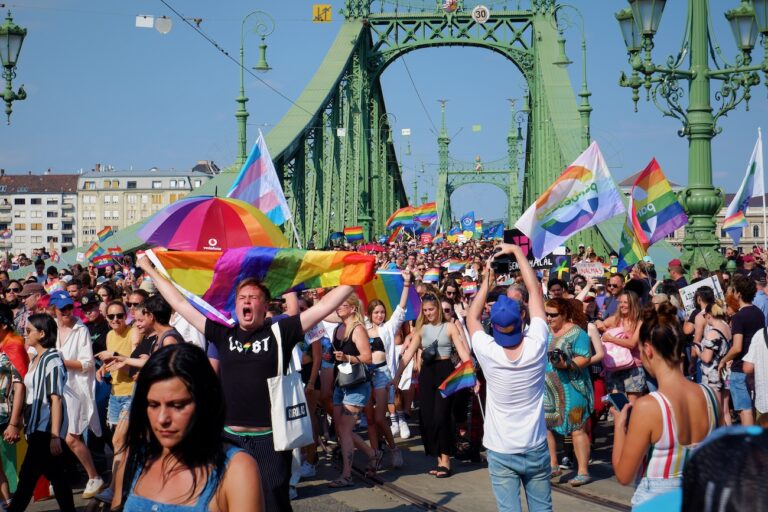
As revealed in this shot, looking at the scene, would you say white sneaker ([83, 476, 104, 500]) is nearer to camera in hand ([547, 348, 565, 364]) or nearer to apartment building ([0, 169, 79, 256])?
camera in hand ([547, 348, 565, 364])

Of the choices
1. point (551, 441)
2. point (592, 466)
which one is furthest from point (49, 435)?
point (592, 466)

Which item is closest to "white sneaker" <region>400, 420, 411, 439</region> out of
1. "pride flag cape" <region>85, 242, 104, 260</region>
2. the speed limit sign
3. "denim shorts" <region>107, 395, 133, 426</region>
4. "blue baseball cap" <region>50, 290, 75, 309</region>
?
"denim shorts" <region>107, 395, 133, 426</region>

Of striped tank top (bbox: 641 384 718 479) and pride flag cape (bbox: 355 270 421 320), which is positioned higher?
pride flag cape (bbox: 355 270 421 320)

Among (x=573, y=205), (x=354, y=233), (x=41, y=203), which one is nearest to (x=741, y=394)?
(x=573, y=205)

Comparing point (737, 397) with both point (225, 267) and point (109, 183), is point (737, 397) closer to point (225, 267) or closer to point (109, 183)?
point (225, 267)

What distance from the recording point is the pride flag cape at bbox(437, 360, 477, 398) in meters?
9.23

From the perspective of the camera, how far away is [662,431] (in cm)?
391

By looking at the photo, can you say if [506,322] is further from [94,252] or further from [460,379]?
[94,252]

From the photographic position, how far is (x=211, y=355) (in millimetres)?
6340

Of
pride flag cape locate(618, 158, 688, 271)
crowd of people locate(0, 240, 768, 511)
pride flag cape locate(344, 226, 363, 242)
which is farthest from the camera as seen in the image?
pride flag cape locate(344, 226, 363, 242)

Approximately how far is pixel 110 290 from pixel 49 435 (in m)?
4.30

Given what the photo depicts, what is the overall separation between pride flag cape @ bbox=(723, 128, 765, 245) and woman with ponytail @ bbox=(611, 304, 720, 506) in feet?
44.1

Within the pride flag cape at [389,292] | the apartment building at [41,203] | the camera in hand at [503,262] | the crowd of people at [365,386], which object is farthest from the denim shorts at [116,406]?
the apartment building at [41,203]

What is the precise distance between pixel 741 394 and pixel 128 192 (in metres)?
124
